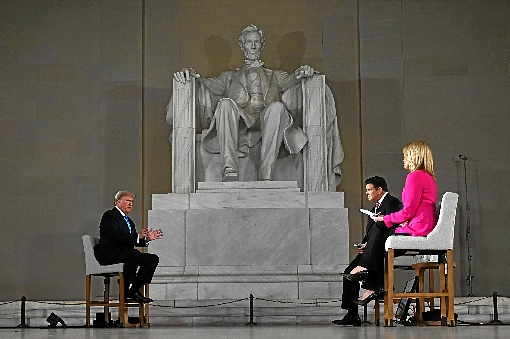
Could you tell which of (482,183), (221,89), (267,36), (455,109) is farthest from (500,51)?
(221,89)

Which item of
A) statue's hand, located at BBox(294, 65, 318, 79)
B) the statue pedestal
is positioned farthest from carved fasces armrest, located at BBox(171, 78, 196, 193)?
statue's hand, located at BBox(294, 65, 318, 79)

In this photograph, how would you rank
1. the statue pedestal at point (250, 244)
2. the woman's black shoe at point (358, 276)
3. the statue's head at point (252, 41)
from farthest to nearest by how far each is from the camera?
the statue's head at point (252, 41) < the statue pedestal at point (250, 244) < the woman's black shoe at point (358, 276)

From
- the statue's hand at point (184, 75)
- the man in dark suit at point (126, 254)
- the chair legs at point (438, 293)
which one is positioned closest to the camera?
the chair legs at point (438, 293)

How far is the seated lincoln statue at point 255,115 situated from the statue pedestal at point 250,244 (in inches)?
17.5

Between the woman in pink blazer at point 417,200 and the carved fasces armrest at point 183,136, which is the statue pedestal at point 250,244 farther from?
the woman in pink blazer at point 417,200

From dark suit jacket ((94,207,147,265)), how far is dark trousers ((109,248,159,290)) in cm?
6

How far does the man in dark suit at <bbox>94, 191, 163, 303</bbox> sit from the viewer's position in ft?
22.9

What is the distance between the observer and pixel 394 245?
224 inches

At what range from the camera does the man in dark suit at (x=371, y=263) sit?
5.96 metres

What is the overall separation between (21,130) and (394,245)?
649 centimetres

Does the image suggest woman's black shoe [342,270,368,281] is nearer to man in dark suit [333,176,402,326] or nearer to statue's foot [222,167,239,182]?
man in dark suit [333,176,402,326]

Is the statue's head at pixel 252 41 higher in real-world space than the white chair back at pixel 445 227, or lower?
higher

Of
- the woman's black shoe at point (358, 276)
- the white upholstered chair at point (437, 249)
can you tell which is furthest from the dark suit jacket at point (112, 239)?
the white upholstered chair at point (437, 249)

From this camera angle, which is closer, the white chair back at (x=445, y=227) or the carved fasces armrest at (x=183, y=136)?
the white chair back at (x=445, y=227)
